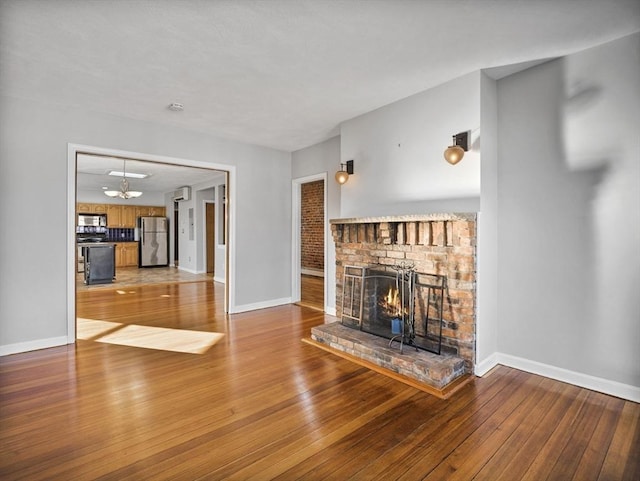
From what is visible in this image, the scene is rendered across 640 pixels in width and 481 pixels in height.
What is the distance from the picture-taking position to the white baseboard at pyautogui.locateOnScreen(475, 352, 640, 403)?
7.78 feet

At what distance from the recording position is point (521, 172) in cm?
290

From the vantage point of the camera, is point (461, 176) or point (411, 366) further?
point (461, 176)

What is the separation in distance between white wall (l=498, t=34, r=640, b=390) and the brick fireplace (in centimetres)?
52

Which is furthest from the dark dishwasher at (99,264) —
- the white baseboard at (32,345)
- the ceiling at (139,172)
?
the white baseboard at (32,345)

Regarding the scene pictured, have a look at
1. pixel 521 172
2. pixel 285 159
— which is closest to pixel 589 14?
pixel 521 172

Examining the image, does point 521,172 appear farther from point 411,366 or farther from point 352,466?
point 352,466

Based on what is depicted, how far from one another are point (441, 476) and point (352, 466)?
1.44 ft

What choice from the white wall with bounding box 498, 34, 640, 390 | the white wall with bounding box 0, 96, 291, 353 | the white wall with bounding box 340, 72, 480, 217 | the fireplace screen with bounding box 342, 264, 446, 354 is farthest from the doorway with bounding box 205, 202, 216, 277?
the white wall with bounding box 498, 34, 640, 390

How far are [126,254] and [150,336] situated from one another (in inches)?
317

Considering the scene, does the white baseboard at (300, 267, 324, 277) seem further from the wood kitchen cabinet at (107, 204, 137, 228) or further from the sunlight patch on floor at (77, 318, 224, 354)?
the wood kitchen cabinet at (107, 204, 137, 228)

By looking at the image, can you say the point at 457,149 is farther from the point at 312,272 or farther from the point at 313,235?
the point at 312,272

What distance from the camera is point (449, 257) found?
2873 millimetres

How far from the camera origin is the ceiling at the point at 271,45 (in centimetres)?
204

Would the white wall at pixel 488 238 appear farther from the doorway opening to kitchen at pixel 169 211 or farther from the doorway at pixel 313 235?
the doorway at pixel 313 235
